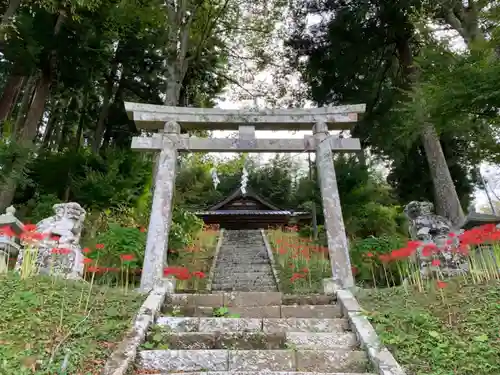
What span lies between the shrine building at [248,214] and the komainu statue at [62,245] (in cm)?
832

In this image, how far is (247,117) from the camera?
6934 mm

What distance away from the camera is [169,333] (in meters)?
3.98

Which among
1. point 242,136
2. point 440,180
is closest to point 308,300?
point 242,136

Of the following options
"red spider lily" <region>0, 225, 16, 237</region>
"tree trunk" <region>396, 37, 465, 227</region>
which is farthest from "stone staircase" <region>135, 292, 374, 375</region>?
"tree trunk" <region>396, 37, 465, 227</region>

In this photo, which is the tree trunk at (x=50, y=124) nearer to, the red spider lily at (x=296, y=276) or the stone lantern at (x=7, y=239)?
the stone lantern at (x=7, y=239)

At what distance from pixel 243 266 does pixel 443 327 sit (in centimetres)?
664

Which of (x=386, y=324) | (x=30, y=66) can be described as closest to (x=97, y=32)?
(x=30, y=66)

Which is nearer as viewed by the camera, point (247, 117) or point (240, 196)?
point (247, 117)

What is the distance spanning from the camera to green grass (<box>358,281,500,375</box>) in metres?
3.33

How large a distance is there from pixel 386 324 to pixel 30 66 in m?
10.6

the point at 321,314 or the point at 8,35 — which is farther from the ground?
the point at 8,35

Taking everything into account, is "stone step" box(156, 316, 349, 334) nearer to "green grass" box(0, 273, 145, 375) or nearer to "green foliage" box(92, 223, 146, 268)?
"green grass" box(0, 273, 145, 375)

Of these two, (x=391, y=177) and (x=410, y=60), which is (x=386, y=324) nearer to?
(x=410, y=60)

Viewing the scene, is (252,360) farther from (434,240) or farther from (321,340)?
(434,240)
